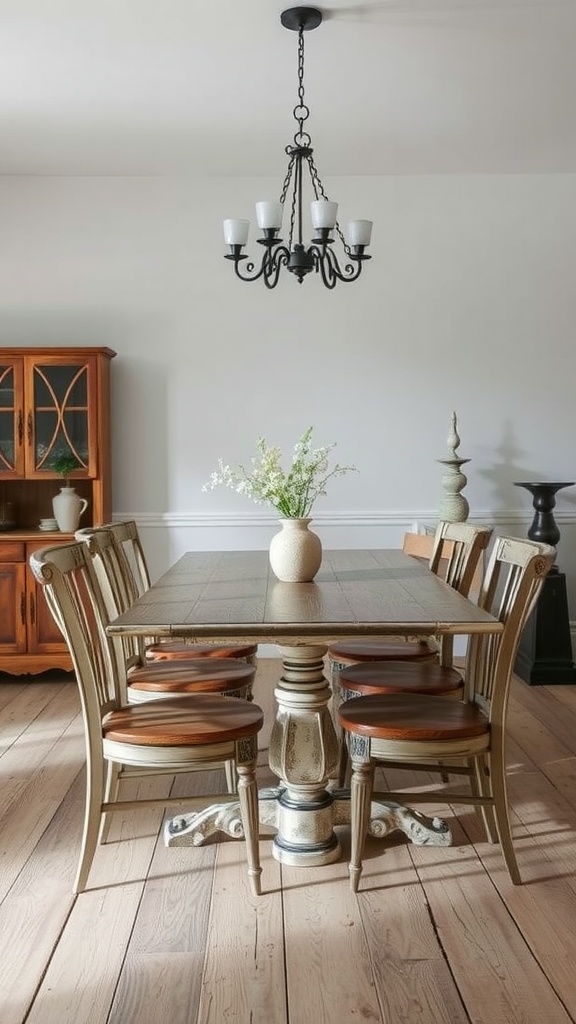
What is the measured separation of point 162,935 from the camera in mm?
2279

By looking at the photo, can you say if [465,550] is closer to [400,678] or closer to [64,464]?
[400,678]

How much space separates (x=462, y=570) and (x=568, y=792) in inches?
33.3

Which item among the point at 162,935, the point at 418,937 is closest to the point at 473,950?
the point at 418,937

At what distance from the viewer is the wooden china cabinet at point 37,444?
15.9 ft

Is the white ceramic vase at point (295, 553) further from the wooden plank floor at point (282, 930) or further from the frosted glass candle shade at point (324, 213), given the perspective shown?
the frosted glass candle shade at point (324, 213)

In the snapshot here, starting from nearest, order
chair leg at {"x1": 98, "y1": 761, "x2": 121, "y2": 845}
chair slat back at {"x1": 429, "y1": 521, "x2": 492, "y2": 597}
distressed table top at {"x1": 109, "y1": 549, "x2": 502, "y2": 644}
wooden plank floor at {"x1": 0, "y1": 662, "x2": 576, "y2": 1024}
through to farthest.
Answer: wooden plank floor at {"x1": 0, "y1": 662, "x2": 576, "y2": 1024}, distressed table top at {"x1": 109, "y1": 549, "x2": 502, "y2": 644}, chair leg at {"x1": 98, "y1": 761, "x2": 121, "y2": 845}, chair slat back at {"x1": 429, "y1": 521, "x2": 492, "y2": 597}

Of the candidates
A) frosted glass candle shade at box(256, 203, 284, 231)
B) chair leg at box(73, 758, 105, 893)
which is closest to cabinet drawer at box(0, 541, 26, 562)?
frosted glass candle shade at box(256, 203, 284, 231)

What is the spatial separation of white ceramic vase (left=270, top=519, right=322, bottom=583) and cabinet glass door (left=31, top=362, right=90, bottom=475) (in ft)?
6.94

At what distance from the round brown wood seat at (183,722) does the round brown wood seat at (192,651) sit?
0.62 m

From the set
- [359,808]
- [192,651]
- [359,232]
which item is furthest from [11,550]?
[359,808]

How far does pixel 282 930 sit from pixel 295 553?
115 cm

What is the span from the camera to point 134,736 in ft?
8.08

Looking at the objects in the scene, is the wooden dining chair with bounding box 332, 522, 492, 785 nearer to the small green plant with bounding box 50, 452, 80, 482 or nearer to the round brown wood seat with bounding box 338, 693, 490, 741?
the round brown wood seat with bounding box 338, 693, 490, 741

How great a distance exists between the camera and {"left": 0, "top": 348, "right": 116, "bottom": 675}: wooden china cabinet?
15.9ft
